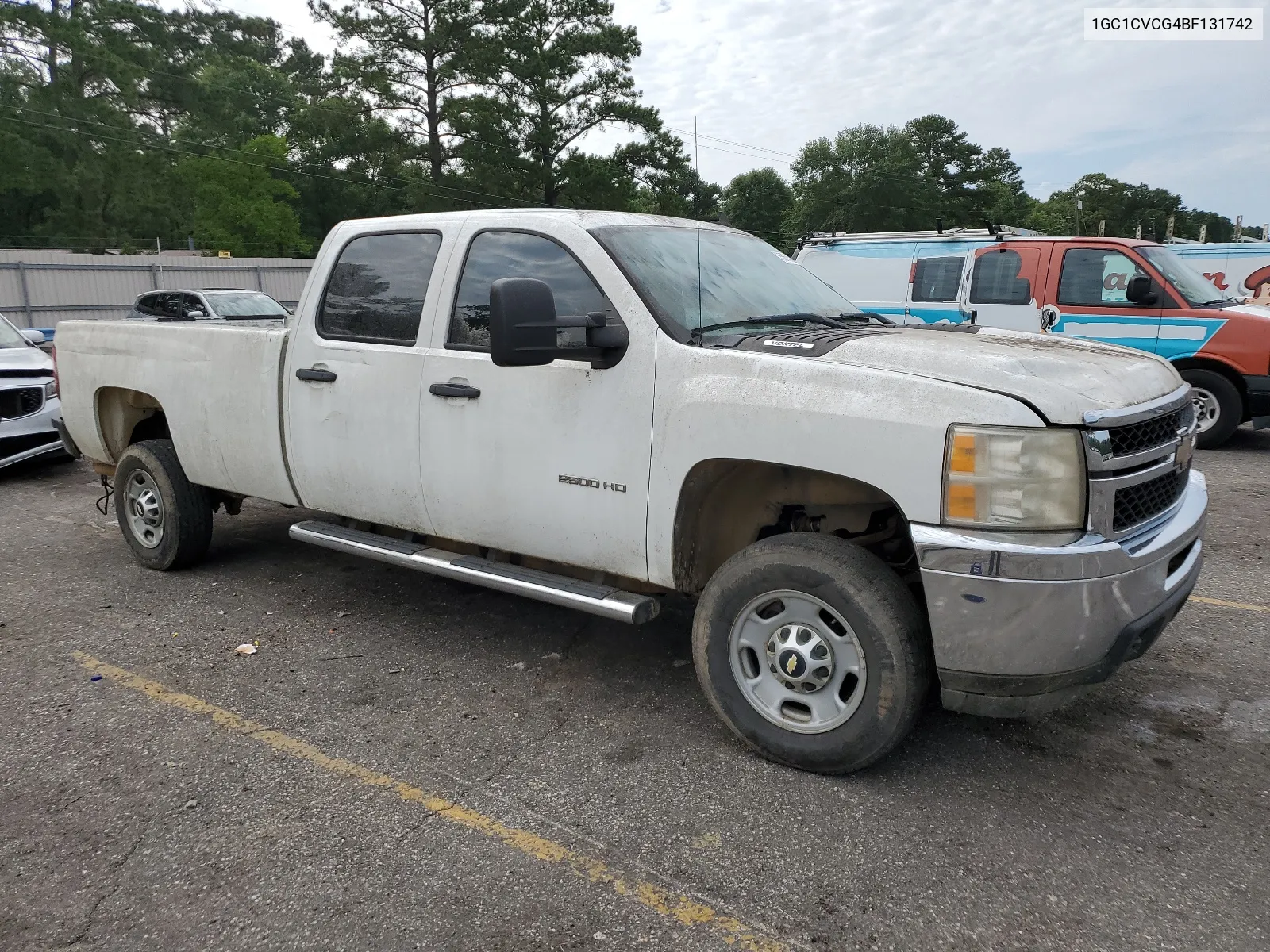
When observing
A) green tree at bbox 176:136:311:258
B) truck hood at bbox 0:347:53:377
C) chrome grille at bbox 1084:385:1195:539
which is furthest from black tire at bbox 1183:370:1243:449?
green tree at bbox 176:136:311:258

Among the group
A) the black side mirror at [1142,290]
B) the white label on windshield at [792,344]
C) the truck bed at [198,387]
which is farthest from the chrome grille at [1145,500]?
the black side mirror at [1142,290]

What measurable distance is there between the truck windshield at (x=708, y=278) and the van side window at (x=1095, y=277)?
20.6 feet

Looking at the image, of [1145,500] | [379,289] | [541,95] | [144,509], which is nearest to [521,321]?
[379,289]

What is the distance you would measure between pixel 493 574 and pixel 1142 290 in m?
7.95

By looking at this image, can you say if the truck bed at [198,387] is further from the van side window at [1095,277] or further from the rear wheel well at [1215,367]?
the rear wheel well at [1215,367]

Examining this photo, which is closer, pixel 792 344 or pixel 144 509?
pixel 792 344

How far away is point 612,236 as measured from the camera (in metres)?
3.77

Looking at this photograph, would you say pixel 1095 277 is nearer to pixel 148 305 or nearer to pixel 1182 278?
pixel 1182 278

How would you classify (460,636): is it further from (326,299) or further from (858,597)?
(858,597)

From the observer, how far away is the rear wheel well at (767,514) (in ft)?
10.8

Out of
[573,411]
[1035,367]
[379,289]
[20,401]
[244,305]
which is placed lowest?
[20,401]

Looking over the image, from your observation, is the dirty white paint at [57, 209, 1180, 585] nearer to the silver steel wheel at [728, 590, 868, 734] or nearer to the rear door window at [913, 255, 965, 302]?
the silver steel wheel at [728, 590, 868, 734]

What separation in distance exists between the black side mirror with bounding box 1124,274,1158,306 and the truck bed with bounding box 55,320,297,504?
796 centimetres

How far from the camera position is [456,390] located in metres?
3.92
